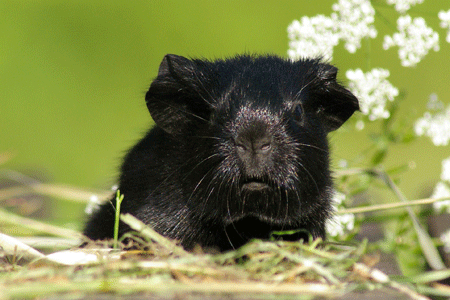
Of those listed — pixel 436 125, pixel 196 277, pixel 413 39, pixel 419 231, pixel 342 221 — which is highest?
pixel 413 39

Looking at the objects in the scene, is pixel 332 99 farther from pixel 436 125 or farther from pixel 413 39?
pixel 436 125

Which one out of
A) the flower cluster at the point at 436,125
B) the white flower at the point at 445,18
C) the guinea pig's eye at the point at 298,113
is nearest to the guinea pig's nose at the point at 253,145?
the guinea pig's eye at the point at 298,113

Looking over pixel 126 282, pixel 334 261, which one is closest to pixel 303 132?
pixel 334 261

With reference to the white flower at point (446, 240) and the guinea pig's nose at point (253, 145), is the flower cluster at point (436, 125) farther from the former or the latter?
the guinea pig's nose at point (253, 145)

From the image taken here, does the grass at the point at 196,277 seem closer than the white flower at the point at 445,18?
Yes

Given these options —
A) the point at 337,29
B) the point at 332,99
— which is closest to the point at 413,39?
the point at 337,29

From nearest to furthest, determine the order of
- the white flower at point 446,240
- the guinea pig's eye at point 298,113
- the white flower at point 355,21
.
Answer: the guinea pig's eye at point 298,113
the white flower at point 355,21
the white flower at point 446,240
